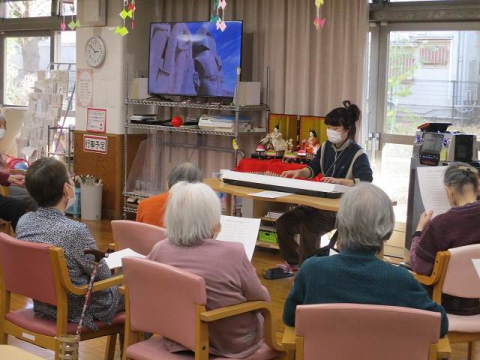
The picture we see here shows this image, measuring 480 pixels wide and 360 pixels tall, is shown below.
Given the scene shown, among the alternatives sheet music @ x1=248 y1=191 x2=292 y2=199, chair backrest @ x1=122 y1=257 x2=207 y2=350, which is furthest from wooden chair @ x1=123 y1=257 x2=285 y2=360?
sheet music @ x1=248 y1=191 x2=292 y2=199

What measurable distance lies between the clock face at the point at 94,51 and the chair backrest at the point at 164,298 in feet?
17.8

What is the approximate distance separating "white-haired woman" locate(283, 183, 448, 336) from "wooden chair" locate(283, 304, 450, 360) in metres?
0.15

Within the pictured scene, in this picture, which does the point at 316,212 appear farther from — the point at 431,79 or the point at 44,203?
the point at 44,203

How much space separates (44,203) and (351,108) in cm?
278

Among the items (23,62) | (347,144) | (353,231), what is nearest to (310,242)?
(347,144)

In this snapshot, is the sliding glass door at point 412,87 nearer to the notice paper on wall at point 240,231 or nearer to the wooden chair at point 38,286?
the notice paper on wall at point 240,231

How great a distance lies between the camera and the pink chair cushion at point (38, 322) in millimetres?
3223

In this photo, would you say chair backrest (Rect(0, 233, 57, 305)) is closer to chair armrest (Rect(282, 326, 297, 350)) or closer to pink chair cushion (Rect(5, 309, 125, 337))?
pink chair cushion (Rect(5, 309, 125, 337))

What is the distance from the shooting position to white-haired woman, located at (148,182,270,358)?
2.79 m

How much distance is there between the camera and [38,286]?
3.19 metres

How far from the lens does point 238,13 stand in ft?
24.3

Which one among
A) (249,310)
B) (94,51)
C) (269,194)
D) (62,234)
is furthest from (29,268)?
(94,51)

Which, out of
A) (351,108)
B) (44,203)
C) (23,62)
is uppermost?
(23,62)

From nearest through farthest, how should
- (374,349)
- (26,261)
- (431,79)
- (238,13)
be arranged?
(374,349)
(26,261)
(431,79)
(238,13)
